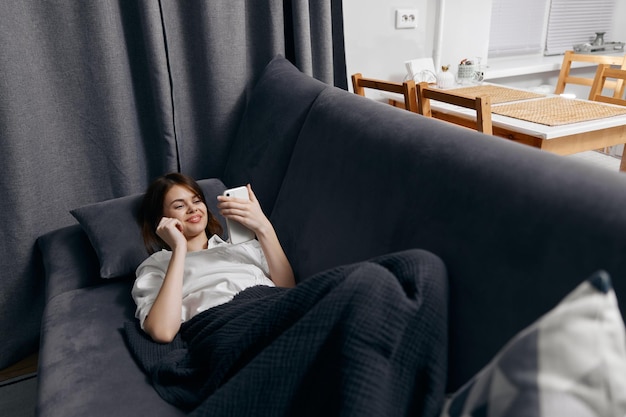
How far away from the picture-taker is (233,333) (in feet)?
3.19

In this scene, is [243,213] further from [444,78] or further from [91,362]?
[444,78]

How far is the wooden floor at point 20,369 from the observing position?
1.83 m

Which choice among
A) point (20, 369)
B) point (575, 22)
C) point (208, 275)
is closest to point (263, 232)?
point (208, 275)

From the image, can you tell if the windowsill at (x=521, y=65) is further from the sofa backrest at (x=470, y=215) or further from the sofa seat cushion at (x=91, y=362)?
the sofa seat cushion at (x=91, y=362)

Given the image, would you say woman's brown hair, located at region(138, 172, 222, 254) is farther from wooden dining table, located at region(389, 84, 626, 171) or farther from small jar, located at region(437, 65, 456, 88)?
small jar, located at region(437, 65, 456, 88)

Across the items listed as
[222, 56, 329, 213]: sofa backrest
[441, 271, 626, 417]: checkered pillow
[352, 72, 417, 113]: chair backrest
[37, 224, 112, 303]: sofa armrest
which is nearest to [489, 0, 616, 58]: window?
[352, 72, 417, 113]: chair backrest

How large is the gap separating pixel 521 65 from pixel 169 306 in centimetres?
342

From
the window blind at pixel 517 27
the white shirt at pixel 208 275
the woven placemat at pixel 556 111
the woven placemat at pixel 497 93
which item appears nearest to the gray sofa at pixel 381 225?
the white shirt at pixel 208 275

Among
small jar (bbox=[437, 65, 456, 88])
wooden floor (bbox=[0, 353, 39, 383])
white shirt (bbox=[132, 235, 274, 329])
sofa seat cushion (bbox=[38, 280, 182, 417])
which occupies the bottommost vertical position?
wooden floor (bbox=[0, 353, 39, 383])

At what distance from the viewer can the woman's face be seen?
4.74 ft

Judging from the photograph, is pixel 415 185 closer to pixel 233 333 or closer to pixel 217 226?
pixel 233 333

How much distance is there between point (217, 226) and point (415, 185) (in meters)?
0.79

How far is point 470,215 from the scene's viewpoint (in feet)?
2.87

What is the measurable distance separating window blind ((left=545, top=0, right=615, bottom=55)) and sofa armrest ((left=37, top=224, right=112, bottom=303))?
3.71 metres
